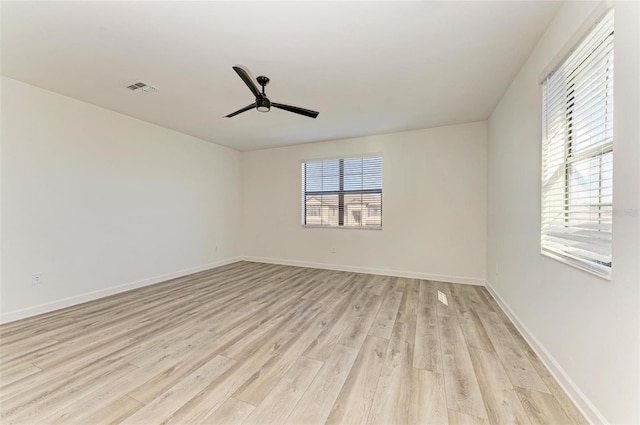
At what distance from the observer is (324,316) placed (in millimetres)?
2816

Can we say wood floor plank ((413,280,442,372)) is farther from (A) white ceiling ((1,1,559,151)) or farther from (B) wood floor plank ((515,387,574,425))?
(A) white ceiling ((1,1,559,151))

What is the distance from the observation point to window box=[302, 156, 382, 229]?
479 cm

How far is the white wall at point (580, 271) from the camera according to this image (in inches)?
45.0

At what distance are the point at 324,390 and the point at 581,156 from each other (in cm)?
223

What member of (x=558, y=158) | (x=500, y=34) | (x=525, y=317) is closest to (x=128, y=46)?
(x=500, y=34)

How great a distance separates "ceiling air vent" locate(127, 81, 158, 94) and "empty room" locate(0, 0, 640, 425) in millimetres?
25

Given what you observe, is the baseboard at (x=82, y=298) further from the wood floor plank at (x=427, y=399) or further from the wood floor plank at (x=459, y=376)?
the wood floor plank at (x=459, y=376)

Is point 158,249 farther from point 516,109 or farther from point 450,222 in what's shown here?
point 516,109

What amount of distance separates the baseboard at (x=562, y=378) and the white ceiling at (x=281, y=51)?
97.1 inches

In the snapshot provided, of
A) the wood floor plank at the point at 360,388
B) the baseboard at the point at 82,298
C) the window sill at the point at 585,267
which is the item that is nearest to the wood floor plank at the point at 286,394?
the wood floor plank at the point at 360,388

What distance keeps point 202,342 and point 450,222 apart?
3.88m

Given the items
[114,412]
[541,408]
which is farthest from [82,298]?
[541,408]

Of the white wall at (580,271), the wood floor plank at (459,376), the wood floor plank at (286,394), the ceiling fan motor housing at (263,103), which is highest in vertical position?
the ceiling fan motor housing at (263,103)

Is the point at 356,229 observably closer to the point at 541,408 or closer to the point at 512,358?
the point at 512,358
